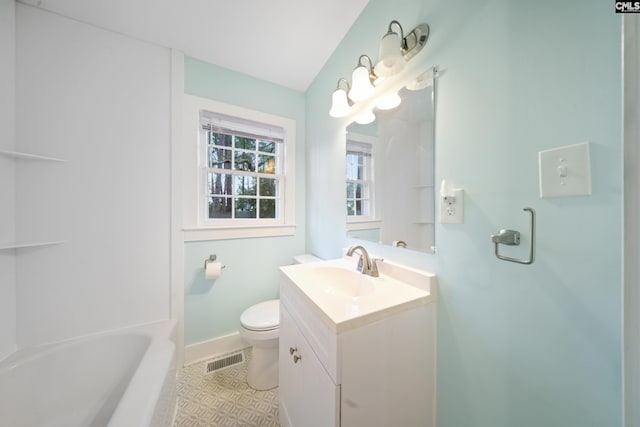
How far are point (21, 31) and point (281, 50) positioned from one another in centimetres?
154

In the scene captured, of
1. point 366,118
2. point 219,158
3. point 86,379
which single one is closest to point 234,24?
point 219,158

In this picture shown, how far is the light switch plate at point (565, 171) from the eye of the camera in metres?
0.50

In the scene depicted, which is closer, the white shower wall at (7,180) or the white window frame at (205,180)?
the white shower wall at (7,180)

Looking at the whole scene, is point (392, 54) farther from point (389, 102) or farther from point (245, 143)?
point (245, 143)

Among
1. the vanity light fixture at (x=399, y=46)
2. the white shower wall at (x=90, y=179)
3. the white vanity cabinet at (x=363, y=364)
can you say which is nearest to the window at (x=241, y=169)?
the white shower wall at (x=90, y=179)

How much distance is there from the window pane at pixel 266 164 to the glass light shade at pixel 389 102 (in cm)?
118

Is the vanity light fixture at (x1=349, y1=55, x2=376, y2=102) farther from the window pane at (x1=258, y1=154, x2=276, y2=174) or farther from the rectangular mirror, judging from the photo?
the window pane at (x1=258, y1=154, x2=276, y2=174)

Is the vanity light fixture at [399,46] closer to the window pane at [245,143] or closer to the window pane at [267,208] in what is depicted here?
the window pane at [245,143]

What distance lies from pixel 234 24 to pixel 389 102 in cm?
121

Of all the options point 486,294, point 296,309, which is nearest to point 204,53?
point 296,309

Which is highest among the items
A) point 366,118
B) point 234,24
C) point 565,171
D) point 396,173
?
point 234,24

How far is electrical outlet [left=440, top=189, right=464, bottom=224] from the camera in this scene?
773 mm

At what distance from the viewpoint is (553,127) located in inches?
21.8

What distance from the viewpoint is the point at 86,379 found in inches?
46.8
